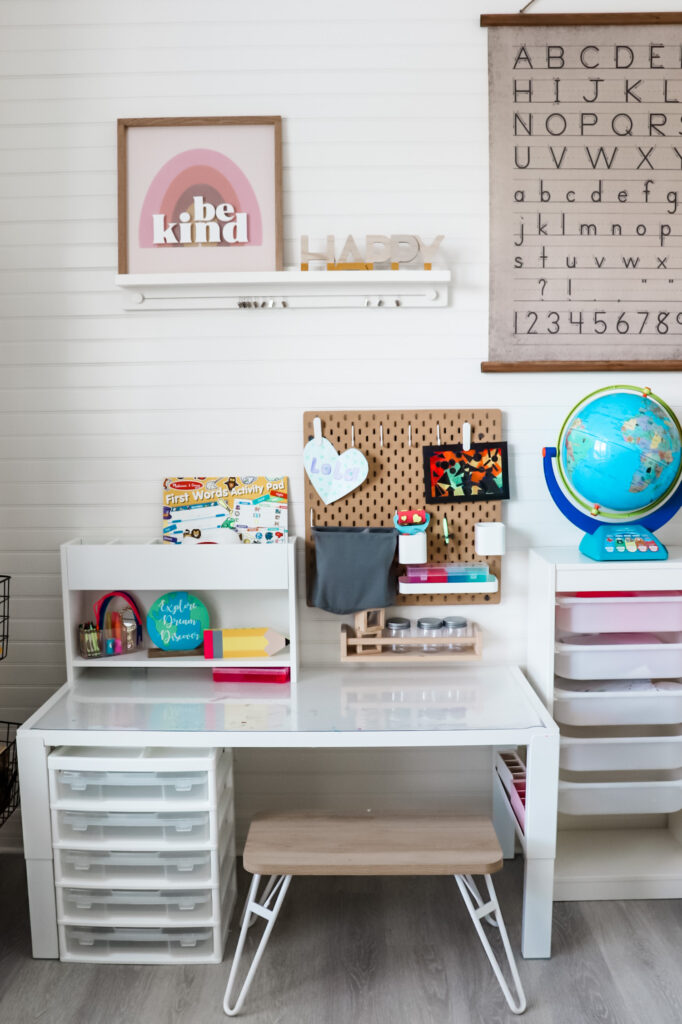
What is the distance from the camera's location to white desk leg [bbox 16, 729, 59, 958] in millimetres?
2213

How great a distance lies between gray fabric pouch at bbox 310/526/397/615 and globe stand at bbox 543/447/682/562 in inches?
20.1

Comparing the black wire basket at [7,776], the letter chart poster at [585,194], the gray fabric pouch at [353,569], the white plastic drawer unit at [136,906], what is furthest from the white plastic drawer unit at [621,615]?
the black wire basket at [7,776]

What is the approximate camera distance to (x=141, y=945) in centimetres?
229

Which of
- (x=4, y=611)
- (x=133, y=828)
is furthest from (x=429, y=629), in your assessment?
(x=4, y=611)

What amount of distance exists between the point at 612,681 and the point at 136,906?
4.82ft

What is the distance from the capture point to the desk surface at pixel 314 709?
2189 millimetres

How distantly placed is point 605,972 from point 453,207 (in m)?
2.15

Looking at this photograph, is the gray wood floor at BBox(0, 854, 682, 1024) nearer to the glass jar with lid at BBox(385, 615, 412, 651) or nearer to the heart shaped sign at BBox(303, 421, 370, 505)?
the glass jar with lid at BBox(385, 615, 412, 651)

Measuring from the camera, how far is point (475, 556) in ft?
8.76

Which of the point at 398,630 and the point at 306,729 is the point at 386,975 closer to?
the point at 306,729

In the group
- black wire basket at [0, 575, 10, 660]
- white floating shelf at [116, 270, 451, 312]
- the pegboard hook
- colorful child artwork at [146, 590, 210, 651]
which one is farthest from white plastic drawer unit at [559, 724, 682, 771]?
black wire basket at [0, 575, 10, 660]

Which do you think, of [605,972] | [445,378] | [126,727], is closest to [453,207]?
[445,378]

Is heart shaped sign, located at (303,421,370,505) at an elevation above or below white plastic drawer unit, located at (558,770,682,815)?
above

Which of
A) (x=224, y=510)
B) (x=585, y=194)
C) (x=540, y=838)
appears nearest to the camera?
(x=540, y=838)
